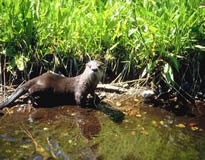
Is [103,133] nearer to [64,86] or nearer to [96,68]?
[96,68]

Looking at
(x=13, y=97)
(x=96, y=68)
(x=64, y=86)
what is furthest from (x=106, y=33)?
(x=13, y=97)

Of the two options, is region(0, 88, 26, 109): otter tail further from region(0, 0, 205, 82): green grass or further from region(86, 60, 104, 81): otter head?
region(86, 60, 104, 81): otter head

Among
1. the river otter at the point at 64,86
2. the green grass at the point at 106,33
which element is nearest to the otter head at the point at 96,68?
the river otter at the point at 64,86

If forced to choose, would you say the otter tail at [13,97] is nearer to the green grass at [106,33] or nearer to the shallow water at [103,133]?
the shallow water at [103,133]

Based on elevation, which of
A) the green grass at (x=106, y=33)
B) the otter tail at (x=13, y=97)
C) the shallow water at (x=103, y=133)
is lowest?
the shallow water at (x=103, y=133)

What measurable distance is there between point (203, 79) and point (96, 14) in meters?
1.39

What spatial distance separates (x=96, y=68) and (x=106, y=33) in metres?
0.57

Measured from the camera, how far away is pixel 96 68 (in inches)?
164

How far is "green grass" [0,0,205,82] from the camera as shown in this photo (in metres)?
4.30

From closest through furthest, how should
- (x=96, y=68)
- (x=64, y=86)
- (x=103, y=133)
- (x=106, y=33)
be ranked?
(x=103, y=133) → (x=96, y=68) → (x=64, y=86) → (x=106, y=33)

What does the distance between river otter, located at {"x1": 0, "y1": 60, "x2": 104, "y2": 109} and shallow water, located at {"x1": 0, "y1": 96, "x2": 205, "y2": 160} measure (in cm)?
19

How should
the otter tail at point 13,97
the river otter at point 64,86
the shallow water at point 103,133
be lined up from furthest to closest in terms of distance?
the river otter at point 64,86 < the otter tail at point 13,97 < the shallow water at point 103,133

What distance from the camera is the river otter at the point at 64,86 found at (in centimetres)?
424

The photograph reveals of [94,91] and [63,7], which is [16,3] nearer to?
[63,7]
